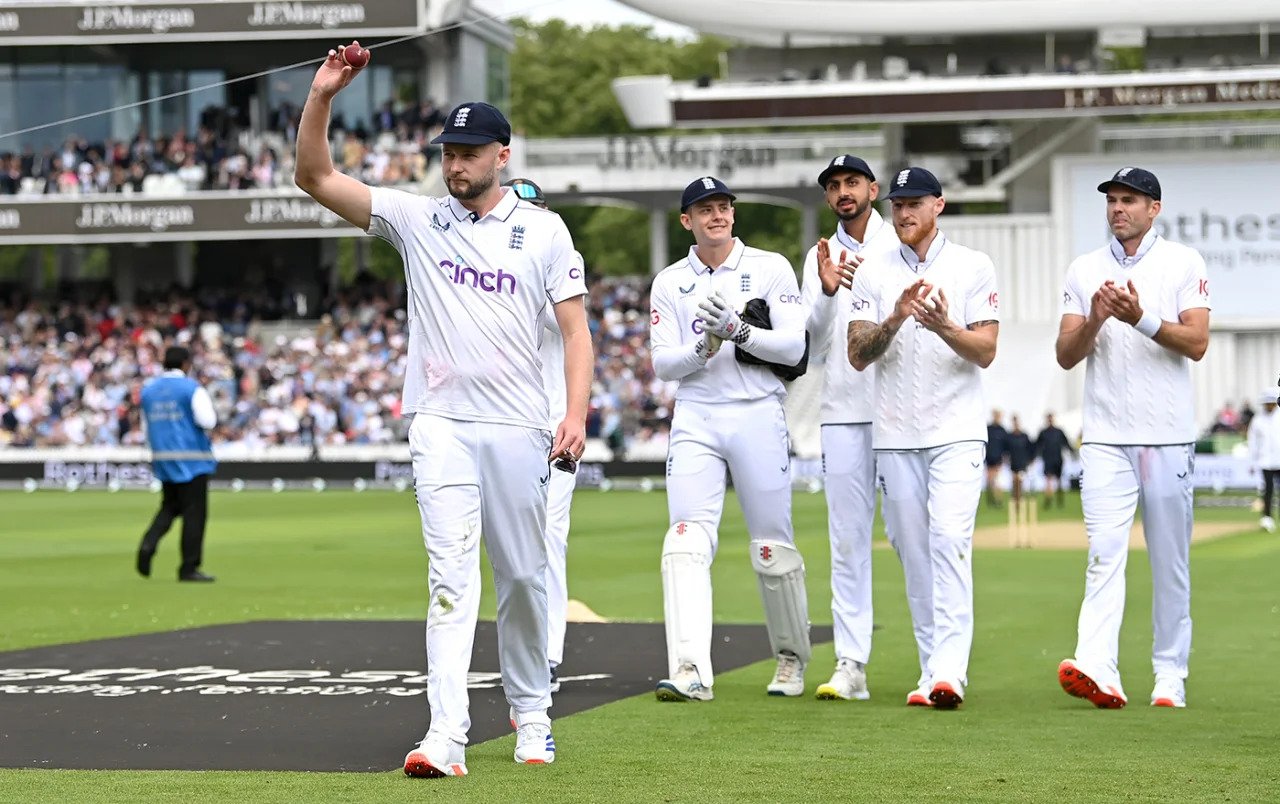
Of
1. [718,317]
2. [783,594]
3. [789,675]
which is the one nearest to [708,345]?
[718,317]

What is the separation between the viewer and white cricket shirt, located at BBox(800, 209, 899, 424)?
984cm

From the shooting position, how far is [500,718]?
881 cm

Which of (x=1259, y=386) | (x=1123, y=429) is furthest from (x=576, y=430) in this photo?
(x=1259, y=386)

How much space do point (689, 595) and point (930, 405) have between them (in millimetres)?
1474

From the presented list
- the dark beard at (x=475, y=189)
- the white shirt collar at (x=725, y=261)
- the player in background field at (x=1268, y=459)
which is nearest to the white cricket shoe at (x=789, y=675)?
the white shirt collar at (x=725, y=261)

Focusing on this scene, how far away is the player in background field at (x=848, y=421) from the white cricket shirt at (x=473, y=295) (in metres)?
2.55

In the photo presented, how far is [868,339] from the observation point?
952 centimetres

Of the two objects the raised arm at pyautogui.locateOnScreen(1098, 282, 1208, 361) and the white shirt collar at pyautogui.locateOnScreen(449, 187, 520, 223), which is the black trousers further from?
the white shirt collar at pyautogui.locateOnScreen(449, 187, 520, 223)

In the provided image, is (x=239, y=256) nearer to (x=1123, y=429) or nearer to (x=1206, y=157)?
(x=1206, y=157)

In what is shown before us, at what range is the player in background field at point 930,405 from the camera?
934 cm

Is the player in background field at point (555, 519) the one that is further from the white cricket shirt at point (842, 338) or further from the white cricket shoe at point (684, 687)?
the white cricket shirt at point (842, 338)

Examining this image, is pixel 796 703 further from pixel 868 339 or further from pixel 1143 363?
pixel 1143 363

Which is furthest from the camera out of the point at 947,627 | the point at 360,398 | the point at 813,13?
the point at 813,13

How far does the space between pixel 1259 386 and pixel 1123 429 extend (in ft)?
142
